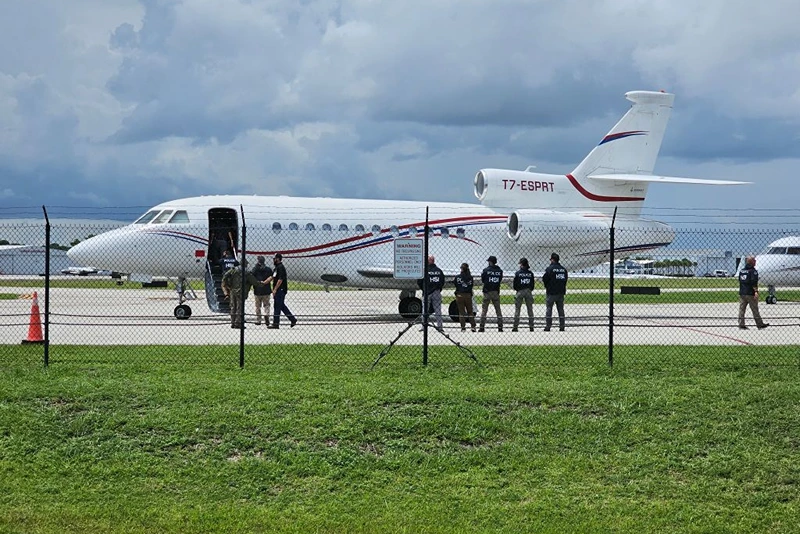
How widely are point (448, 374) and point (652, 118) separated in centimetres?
2087

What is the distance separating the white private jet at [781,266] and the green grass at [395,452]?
23810 millimetres

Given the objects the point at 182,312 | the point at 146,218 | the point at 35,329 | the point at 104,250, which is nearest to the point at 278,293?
the point at 182,312

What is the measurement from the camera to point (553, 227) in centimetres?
2847

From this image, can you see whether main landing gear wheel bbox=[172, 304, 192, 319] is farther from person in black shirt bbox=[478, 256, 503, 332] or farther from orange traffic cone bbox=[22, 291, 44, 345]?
person in black shirt bbox=[478, 256, 503, 332]

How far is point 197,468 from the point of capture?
30.0 ft

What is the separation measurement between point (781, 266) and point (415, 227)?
1524 centimetres

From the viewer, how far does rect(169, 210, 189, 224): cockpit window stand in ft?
85.0

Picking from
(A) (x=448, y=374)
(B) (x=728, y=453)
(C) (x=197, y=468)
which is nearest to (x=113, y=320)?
(A) (x=448, y=374)

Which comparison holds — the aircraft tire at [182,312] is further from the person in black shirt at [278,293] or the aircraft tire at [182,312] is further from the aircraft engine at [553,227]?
the aircraft engine at [553,227]

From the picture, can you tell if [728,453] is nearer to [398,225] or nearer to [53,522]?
[53,522]

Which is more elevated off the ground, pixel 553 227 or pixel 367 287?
pixel 553 227

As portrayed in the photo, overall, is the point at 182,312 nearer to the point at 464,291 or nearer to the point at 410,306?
the point at 410,306

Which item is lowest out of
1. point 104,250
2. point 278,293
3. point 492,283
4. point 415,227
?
point 278,293

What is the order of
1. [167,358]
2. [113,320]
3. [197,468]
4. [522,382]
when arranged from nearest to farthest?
[197,468], [522,382], [167,358], [113,320]
